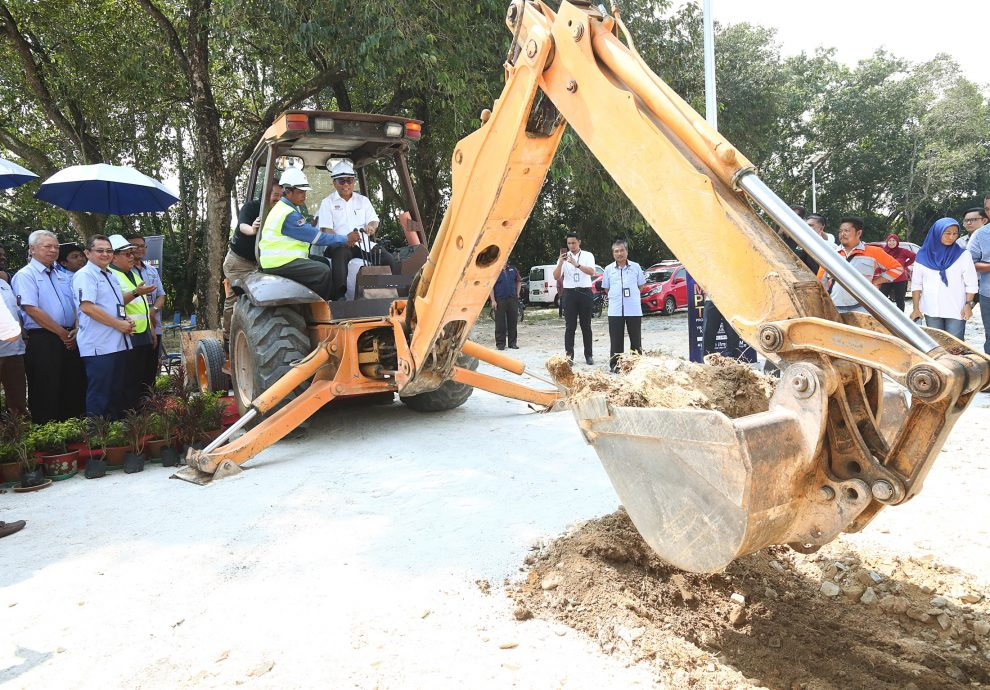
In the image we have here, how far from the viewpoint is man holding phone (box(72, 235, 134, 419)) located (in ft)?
19.0

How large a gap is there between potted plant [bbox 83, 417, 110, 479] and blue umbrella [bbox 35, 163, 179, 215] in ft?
11.5

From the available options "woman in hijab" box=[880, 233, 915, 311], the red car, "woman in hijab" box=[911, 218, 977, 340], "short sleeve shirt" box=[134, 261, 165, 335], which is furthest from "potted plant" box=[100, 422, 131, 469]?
the red car

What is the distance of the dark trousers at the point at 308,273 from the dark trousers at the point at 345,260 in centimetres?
16

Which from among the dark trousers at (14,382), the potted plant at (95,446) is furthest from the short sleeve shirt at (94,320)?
the potted plant at (95,446)

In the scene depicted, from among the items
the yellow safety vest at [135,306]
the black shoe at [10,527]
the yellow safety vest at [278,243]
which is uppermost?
the yellow safety vest at [278,243]

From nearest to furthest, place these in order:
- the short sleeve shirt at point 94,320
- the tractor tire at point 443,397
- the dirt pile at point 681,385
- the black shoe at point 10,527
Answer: the dirt pile at point 681,385 → the black shoe at point 10,527 → the short sleeve shirt at point 94,320 → the tractor tire at point 443,397

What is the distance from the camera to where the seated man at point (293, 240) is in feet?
17.7

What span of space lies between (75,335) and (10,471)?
1.42m

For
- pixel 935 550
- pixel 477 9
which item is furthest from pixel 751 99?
pixel 935 550

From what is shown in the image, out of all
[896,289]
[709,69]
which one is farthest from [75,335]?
[896,289]

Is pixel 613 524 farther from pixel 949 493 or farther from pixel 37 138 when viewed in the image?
pixel 37 138

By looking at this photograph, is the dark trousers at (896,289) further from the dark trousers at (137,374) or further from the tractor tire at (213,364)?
the dark trousers at (137,374)

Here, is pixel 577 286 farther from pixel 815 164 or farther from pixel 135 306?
pixel 815 164

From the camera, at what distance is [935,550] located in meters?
3.25
